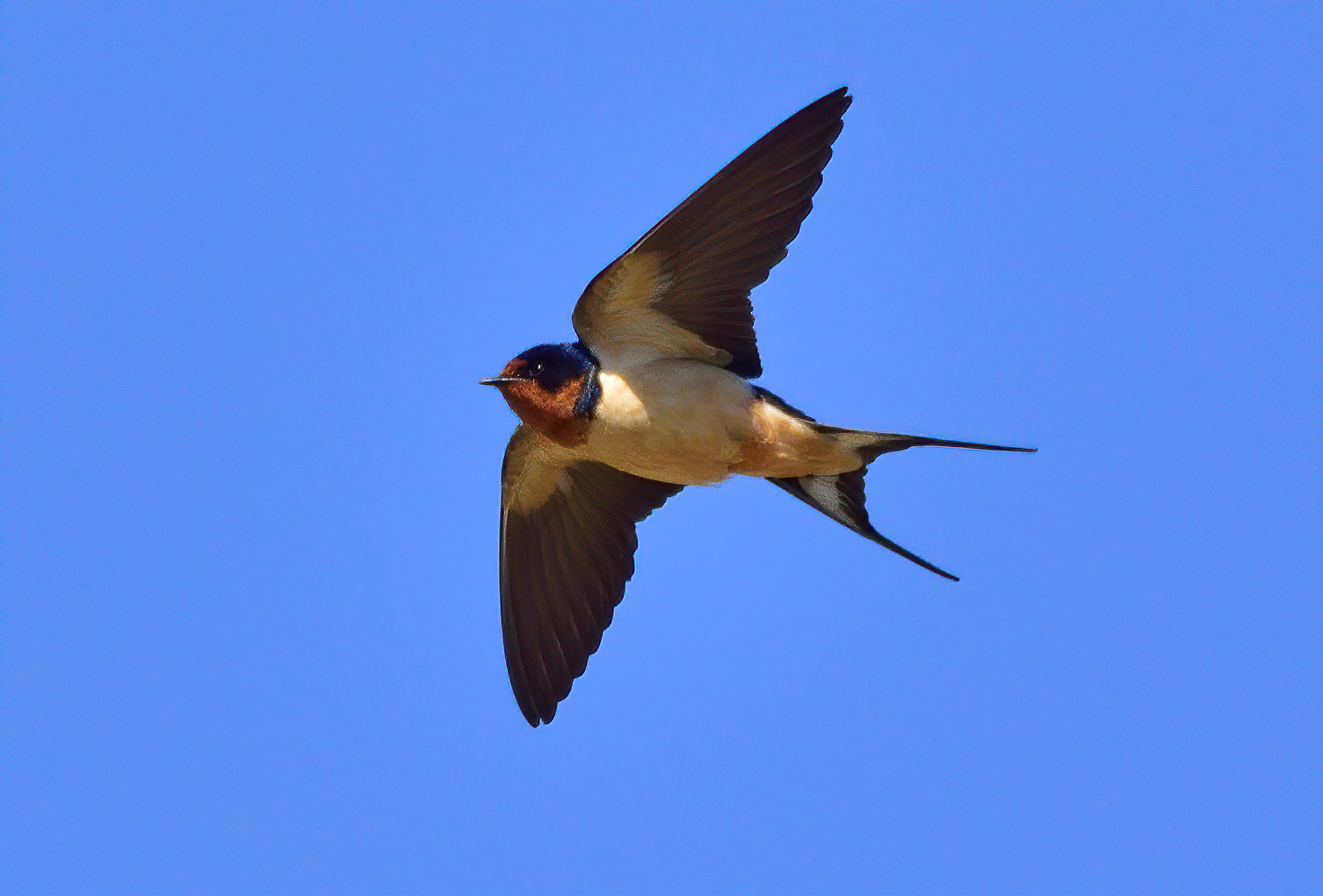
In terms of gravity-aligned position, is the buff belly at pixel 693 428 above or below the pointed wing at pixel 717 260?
below

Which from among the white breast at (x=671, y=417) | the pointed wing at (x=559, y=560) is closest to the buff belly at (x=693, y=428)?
the white breast at (x=671, y=417)

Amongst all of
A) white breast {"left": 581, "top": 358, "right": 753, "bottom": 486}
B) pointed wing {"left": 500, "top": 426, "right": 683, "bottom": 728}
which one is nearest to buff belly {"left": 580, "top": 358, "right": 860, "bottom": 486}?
white breast {"left": 581, "top": 358, "right": 753, "bottom": 486}

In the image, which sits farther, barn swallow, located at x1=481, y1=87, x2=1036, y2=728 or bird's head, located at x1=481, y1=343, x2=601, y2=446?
bird's head, located at x1=481, y1=343, x2=601, y2=446

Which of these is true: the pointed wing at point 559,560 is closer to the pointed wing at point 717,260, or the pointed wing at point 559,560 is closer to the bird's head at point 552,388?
the bird's head at point 552,388

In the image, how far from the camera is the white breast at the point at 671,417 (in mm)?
3887

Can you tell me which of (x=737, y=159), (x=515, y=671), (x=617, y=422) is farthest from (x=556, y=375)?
(x=515, y=671)

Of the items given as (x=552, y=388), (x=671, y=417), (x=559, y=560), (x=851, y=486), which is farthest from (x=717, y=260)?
(x=559, y=560)

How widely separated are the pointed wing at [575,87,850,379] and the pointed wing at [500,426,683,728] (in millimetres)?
625

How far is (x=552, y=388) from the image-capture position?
3.83m

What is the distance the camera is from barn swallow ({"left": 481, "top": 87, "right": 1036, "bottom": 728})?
11.8 feet

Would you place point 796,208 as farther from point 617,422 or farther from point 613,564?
point 613,564

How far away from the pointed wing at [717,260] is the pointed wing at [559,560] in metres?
0.62

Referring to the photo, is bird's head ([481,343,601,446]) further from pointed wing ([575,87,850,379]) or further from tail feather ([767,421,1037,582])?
tail feather ([767,421,1037,582])

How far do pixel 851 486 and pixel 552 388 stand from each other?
1064 millimetres
